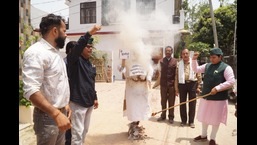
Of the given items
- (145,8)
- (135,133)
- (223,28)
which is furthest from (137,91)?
(223,28)

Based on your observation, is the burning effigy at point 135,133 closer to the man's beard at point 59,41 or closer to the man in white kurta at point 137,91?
the man in white kurta at point 137,91

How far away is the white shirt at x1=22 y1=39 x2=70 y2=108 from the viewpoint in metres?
2.01

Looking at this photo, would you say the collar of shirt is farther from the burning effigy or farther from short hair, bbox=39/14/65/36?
the burning effigy

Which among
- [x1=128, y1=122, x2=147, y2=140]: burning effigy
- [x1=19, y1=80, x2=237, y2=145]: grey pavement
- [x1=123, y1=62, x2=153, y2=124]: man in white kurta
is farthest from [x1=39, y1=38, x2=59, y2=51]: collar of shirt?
[x1=128, y1=122, x2=147, y2=140]: burning effigy

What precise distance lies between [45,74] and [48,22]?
53cm

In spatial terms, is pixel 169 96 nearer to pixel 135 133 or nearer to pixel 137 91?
pixel 137 91

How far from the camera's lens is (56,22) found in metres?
2.33

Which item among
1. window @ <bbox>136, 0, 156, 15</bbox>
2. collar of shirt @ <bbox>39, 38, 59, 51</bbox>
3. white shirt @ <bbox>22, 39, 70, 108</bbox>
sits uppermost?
window @ <bbox>136, 0, 156, 15</bbox>

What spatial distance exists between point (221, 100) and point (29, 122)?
12.4ft

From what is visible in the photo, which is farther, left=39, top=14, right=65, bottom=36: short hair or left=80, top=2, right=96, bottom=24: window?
left=80, top=2, right=96, bottom=24: window

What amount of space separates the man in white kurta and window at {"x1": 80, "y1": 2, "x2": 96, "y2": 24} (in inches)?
538

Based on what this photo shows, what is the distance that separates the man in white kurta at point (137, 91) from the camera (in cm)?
455
